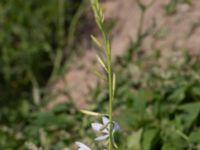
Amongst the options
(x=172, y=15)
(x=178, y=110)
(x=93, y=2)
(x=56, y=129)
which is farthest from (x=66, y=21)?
(x=93, y=2)

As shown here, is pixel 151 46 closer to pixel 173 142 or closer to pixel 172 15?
pixel 172 15

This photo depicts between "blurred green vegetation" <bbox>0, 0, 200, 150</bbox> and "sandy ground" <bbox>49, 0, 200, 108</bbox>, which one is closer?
"blurred green vegetation" <bbox>0, 0, 200, 150</bbox>

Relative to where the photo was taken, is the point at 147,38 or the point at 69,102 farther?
the point at 147,38

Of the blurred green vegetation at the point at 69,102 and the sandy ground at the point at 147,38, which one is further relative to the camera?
the sandy ground at the point at 147,38
